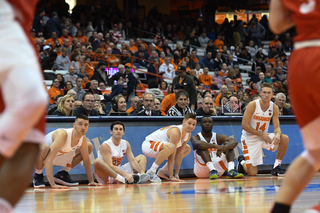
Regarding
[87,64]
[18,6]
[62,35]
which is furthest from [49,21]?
[18,6]

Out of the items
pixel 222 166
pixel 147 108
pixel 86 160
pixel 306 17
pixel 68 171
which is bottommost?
pixel 222 166

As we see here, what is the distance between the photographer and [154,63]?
16953 millimetres

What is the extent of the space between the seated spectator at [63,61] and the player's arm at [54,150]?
25.4 ft

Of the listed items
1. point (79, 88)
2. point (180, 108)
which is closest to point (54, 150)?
point (180, 108)

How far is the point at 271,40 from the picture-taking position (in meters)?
25.0

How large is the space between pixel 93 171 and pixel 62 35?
989cm

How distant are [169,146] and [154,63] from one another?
8.98 metres

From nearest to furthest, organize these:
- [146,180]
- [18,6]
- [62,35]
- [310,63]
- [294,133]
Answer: [18,6]
[310,63]
[146,180]
[294,133]
[62,35]

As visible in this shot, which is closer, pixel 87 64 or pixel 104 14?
pixel 87 64

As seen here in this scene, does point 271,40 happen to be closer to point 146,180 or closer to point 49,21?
point 49,21

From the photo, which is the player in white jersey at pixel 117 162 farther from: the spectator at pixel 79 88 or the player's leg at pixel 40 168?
the spectator at pixel 79 88

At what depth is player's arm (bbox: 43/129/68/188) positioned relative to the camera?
281 inches

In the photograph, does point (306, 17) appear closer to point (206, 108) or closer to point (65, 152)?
point (65, 152)

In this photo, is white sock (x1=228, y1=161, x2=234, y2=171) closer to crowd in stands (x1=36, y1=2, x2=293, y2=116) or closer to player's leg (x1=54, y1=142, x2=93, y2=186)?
crowd in stands (x1=36, y1=2, x2=293, y2=116)
